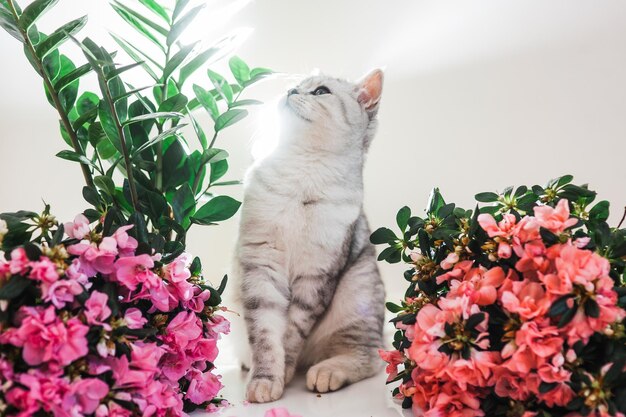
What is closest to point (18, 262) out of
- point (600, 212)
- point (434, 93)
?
point (600, 212)

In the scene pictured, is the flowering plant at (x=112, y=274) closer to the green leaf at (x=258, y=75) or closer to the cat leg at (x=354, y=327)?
the green leaf at (x=258, y=75)

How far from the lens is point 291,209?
4.12 ft

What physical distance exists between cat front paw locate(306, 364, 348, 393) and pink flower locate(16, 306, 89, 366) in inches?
21.2

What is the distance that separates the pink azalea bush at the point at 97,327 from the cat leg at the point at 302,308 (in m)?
0.27

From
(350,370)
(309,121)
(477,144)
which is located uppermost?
(309,121)

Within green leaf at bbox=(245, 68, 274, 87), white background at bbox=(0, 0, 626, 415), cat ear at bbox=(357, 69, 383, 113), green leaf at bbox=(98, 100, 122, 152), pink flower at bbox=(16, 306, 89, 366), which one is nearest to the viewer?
pink flower at bbox=(16, 306, 89, 366)

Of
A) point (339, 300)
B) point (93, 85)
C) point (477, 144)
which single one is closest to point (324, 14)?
point (477, 144)

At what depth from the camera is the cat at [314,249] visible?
4.03 ft

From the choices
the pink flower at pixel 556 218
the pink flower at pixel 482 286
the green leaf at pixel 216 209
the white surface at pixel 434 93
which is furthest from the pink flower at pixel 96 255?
the white surface at pixel 434 93

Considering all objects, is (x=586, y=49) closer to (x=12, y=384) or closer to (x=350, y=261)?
(x=350, y=261)

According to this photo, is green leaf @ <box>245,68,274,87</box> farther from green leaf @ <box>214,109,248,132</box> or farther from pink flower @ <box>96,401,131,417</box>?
pink flower @ <box>96,401,131,417</box>

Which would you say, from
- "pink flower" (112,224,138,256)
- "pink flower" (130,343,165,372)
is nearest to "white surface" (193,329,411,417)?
"pink flower" (130,343,165,372)

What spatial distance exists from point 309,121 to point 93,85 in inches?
37.0

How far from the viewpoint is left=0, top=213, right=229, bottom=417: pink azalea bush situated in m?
0.74
